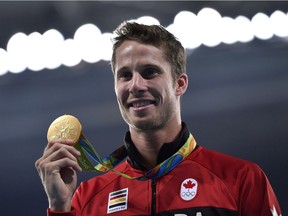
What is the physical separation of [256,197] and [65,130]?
761 millimetres

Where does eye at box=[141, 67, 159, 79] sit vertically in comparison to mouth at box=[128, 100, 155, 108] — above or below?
above

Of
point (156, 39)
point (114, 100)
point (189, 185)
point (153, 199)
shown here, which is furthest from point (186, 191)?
point (114, 100)

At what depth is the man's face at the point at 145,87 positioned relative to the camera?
198 centimetres

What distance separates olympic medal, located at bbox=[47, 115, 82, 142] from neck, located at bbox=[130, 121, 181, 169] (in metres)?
0.28

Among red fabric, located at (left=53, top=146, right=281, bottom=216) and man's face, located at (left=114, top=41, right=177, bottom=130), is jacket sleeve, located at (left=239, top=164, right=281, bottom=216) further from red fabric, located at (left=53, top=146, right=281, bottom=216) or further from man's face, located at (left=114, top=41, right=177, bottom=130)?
man's face, located at (left=114, top=41, right=177, bottom=130)

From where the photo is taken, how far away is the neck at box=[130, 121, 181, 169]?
2.08 meters

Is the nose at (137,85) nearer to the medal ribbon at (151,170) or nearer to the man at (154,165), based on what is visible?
the man at (154,165)

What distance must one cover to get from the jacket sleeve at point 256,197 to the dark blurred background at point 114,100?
3.31 metres

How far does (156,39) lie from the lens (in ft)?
6.93

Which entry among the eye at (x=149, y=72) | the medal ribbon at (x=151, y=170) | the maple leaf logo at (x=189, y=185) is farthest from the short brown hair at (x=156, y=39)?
the maple leaf logo at (x=189, y=185)

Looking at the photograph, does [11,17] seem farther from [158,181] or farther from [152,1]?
[158,181]

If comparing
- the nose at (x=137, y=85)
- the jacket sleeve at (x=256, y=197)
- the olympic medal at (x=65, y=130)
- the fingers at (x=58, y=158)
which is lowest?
the jacket sleeve at (x=256, y=197)

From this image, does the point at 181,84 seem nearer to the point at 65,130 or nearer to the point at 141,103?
the point at 141,103

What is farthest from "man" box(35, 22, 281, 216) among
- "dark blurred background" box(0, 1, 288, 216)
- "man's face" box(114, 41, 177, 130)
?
"dark blurred background" box(0, 1, 288, 216)
